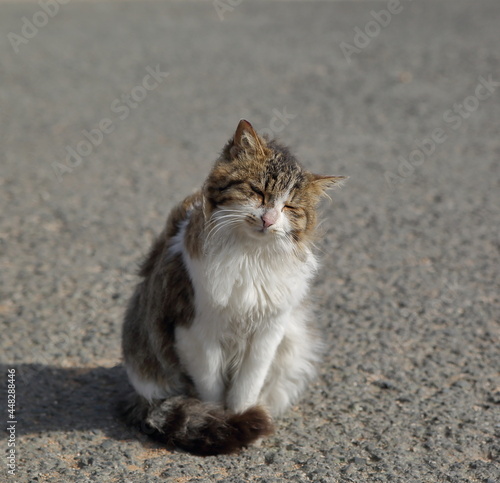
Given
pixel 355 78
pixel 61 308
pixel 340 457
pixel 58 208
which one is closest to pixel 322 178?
pixel 340 457

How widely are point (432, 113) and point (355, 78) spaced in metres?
1.55

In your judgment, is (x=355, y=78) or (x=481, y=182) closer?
(x=481, y=182)

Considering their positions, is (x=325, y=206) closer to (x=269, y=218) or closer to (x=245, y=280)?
(x=245, y=280)

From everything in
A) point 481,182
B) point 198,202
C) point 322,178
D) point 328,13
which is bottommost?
point 198,202

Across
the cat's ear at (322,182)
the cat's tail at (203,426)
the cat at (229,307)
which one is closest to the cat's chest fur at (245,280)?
the cat at (229,307)

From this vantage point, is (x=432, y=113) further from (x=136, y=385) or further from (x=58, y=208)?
(x=136, y=385)

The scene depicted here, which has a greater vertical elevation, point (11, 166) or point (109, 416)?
point (11, 166)

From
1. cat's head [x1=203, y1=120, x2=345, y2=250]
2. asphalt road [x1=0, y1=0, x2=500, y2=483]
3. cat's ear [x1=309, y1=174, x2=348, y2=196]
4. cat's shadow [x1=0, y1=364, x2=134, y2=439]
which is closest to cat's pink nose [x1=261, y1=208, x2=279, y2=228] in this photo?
cat's head [x1=203, y1=120, x2=345, y2=250]

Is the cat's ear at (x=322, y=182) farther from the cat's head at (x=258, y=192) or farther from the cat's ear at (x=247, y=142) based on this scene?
the cat's ear at (x=247, y=142)

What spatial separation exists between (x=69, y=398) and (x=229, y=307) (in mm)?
1255

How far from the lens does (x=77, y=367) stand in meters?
4.29

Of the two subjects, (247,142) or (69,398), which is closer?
(247,142)

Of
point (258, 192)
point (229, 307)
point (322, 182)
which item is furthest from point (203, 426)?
point (322, 182)

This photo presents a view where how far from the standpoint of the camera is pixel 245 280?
127 inches
